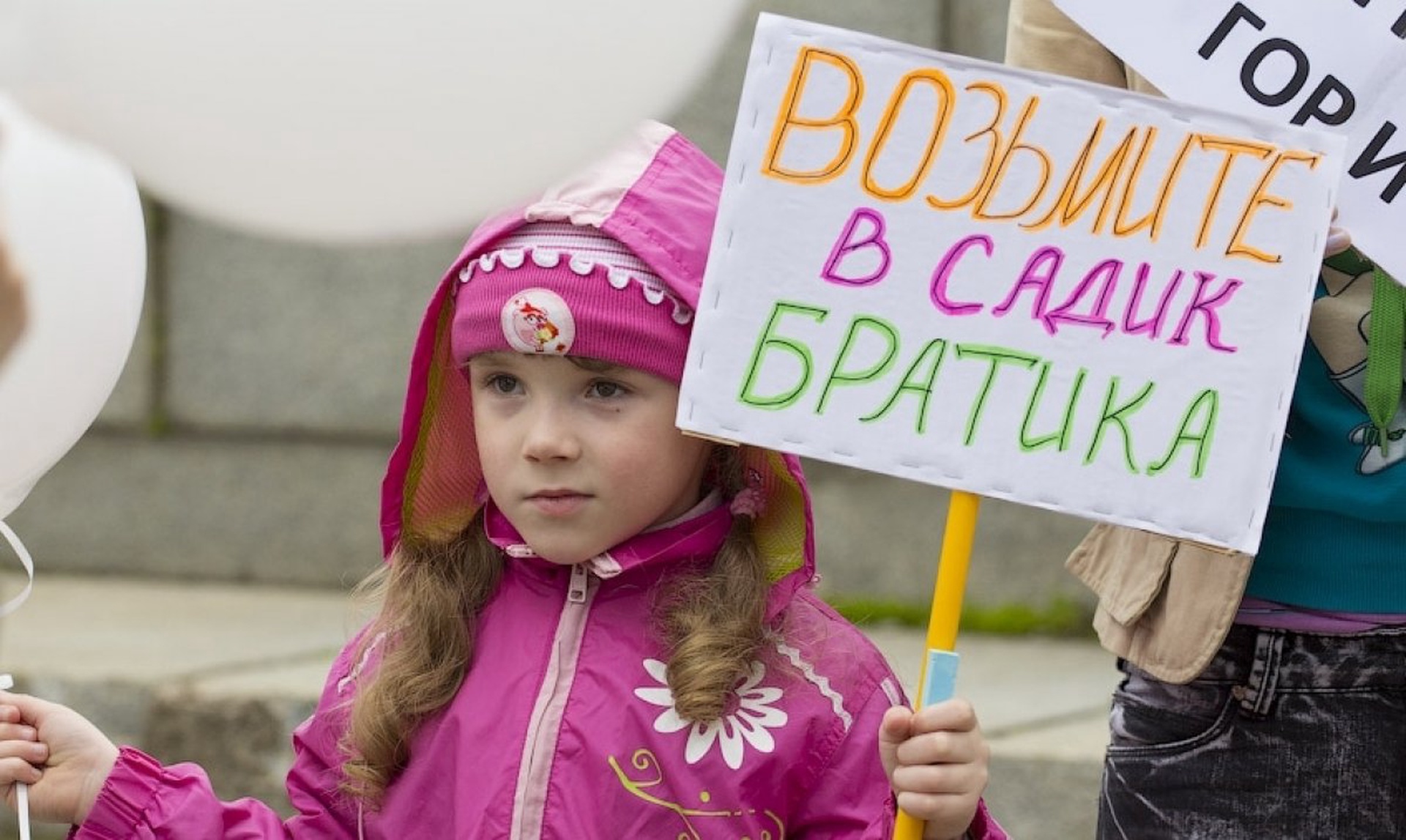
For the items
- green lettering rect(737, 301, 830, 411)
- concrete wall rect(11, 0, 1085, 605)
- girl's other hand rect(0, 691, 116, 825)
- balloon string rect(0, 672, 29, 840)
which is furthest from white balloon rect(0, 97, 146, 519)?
concrete wall rect(11, 0, 1085, 605)

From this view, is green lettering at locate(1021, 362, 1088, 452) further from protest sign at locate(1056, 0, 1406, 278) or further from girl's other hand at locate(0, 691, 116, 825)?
girl's other hand at locate(0, 691, 116, 825)

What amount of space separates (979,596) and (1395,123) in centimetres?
260

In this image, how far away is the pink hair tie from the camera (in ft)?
7.34

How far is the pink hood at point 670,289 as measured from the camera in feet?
7.08

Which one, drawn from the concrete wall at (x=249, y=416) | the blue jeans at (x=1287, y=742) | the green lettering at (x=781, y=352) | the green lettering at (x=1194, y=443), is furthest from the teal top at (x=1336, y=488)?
the concrete wall at (x=249, y=416)

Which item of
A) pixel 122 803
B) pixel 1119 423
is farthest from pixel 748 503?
pixel 122 803

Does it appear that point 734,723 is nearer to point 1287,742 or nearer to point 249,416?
point 1287,742

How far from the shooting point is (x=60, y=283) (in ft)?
5.58

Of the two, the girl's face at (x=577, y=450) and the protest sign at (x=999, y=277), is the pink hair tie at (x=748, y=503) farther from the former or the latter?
the protest sign at (x=999, y=277)

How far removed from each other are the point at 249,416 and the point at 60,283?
341 cm

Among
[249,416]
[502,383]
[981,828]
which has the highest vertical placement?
[502,383]

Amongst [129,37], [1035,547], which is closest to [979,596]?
[1035,547]

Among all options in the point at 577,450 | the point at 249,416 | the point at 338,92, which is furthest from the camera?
the point at 249,416

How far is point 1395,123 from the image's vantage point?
1915mm
